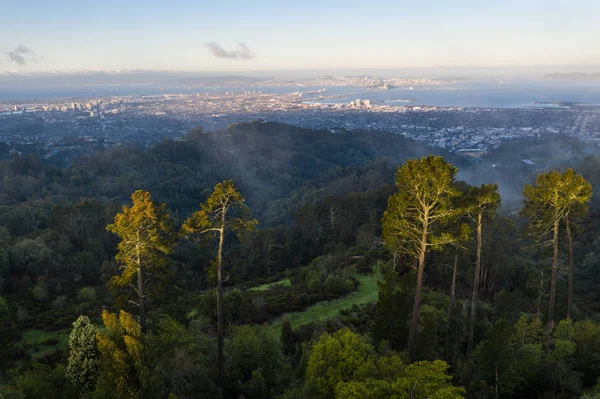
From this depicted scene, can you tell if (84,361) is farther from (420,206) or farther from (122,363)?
(420,206)

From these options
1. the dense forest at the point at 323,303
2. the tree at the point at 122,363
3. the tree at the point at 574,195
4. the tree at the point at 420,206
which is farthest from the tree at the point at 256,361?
the tree at the point at 574,195

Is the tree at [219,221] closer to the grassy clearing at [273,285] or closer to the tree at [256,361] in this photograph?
the tree at [256,361]

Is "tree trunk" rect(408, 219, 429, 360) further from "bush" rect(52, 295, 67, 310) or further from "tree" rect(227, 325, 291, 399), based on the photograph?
"bush" rect(52, 295, 67, 310)

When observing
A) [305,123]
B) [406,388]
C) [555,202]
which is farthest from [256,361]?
[305,123]

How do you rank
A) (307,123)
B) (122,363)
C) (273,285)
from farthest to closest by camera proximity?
(307,123)
(273,285)
(122,363)

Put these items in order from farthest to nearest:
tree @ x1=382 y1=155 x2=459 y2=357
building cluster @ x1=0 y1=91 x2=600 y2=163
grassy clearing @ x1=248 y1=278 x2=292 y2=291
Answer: building cluster @ x1=0 y1=91 x2=600 y2=163, grassy clearing @ x1=248 y1=278 x2=292 y2=291, tree @ x1=382 y1=155 x2=459 y2=357

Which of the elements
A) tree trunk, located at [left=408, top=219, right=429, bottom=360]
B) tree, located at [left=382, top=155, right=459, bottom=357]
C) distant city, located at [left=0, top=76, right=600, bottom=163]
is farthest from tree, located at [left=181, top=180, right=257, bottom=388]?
distant city, located at [left=0, top=76, right=600, bottom=163]
